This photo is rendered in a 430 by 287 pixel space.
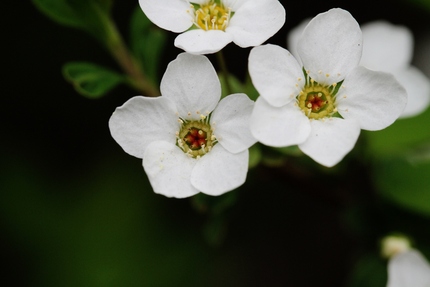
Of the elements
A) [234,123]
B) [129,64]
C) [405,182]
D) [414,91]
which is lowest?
[405,182]

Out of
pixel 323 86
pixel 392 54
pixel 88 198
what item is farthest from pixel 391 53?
pixel 88 198

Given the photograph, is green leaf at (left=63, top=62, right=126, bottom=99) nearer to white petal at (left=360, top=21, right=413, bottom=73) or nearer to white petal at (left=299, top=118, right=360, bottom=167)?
white petal at (left=299, top=118, right=360, bottom=167)

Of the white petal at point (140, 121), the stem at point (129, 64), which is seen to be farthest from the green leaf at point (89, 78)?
the white petal at point (140, 121)

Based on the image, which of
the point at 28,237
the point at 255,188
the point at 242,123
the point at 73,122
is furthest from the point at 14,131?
the point at 242,123

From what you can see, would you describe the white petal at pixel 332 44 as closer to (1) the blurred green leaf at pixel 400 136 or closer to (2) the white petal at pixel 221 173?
Answer: (2) the white petal at pixel 221 173

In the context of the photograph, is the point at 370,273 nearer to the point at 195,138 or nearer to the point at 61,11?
the point at 195,138

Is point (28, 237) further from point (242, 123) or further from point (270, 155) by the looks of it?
point (242, 123)
